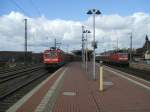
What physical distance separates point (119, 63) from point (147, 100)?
48839mm

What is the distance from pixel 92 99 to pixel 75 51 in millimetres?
152506

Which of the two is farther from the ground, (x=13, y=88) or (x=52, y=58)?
(x=52, y=58)

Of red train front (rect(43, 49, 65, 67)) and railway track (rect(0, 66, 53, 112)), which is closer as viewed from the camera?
railway track (rect(0, 66, 53, 112))

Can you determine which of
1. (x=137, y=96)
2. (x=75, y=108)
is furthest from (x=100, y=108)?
(x=137, y=96)

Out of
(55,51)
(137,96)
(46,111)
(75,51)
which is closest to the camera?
(46,111)

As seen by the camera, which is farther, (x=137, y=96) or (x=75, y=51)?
(x=75, y=51)

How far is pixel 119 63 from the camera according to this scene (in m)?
62.1

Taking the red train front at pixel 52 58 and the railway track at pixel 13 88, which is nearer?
the railway track at pixel 13 88

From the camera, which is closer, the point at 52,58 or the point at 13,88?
the point at 13,88

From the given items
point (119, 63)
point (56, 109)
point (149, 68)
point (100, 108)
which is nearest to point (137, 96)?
point (100, 108)

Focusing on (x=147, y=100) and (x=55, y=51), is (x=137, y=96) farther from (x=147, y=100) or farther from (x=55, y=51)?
(x=55, y=51)

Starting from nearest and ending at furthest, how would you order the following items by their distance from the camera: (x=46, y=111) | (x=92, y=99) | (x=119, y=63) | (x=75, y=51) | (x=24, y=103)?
(x=46, y=111) → (x=24, y=103) → (x=92, y=99) → (x=119, y=63) → (x=75, y=51)

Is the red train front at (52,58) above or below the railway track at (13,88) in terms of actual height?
above

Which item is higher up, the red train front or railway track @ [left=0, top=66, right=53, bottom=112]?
the red train front
